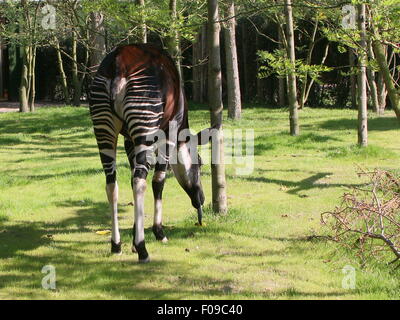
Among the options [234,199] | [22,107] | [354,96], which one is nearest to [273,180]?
[234,199]

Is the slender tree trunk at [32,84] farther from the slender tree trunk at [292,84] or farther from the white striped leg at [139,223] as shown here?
the white striped leg at [139,223]

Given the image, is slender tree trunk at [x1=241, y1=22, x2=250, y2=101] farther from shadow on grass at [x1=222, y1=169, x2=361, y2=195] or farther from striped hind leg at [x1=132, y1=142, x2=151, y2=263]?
striped hind leg at [x1=132, y1=142, x2=151, y2=263]

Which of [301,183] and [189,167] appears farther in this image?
[301,183]

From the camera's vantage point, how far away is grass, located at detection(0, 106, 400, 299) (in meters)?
4.74

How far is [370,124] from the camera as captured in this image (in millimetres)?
15414

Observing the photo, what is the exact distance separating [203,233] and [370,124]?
Answer: 34.1ft

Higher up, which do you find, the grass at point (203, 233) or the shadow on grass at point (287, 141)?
the shadow on grass at point (287, 141)

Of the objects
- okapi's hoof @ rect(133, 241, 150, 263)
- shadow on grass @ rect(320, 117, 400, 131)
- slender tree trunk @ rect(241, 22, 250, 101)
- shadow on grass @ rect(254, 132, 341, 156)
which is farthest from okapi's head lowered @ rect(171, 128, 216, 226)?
slender tree trunk @ rect(241, 22, 250, 101)

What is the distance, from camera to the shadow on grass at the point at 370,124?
14.8 metres

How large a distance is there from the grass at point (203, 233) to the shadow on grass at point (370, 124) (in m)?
1.76

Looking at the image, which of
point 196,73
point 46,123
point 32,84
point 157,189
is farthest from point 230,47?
point 157,189

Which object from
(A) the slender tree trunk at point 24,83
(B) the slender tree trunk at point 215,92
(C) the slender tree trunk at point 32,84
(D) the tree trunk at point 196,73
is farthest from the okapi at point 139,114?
(C) the slender tree trunk at point 32,84

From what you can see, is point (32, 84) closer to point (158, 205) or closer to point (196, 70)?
Answer: point (196, 70)
